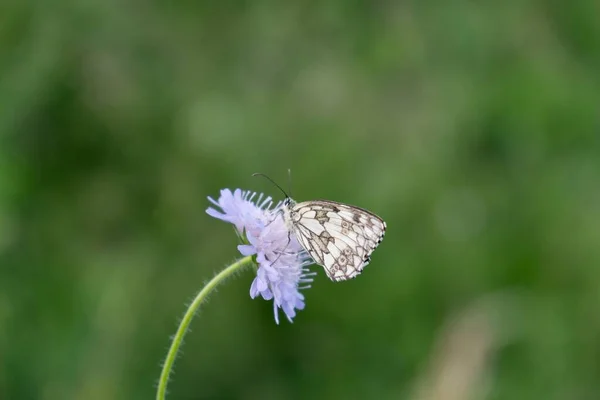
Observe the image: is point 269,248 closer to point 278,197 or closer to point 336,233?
point 336,233

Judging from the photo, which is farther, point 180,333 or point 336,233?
point 336,233

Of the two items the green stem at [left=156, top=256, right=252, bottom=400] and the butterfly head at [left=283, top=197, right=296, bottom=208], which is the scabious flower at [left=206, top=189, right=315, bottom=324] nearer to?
the butterfly head at [left=283, top=197, right=296, bottom=208]

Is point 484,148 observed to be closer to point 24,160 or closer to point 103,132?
point 103,132

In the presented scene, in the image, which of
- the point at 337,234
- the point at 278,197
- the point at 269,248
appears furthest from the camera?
the point at 278,197

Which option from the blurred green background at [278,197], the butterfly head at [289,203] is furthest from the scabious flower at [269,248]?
the blurred green background at [278,197]

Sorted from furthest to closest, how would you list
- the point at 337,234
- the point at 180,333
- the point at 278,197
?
the point at 278,197, the point at 337,234, the point at 180,333

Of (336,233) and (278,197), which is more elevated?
(278,197)

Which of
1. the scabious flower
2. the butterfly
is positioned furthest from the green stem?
the butterfly

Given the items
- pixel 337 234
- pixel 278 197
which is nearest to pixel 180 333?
pixel 337 234
